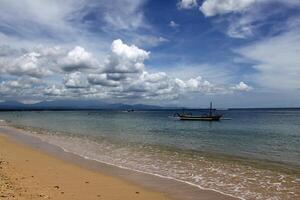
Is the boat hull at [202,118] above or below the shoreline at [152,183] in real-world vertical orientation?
above

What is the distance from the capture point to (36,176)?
50.4 feet

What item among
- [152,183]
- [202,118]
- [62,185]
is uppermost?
[202,118]

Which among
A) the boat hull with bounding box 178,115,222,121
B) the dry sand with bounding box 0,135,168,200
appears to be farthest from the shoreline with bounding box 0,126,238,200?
the boat hull with bounding box 178,115,222,121

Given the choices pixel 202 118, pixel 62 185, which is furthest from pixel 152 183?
pixel 202 118

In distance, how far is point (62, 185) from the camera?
13.8 meters

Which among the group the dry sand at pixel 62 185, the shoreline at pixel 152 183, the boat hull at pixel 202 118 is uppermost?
the boat hull at pixel 202 118

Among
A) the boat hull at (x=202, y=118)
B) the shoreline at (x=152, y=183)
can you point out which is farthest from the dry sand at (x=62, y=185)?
the boat hull at (x=202, y=118)

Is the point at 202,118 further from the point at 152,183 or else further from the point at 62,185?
the point at 62,185

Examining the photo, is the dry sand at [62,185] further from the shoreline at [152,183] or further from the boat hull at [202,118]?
the boat hull at [202,118]

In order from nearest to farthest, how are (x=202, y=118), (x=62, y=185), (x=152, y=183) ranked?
(x=62, y=185), (x=152, y=183), (x=202, y=118)

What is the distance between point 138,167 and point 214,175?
4579 mm

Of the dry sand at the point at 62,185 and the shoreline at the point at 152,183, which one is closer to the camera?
the dry sand at the point at 62,185

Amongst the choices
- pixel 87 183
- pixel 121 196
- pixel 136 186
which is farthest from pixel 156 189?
pixel 87 183

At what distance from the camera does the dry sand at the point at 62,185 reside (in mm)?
11945
